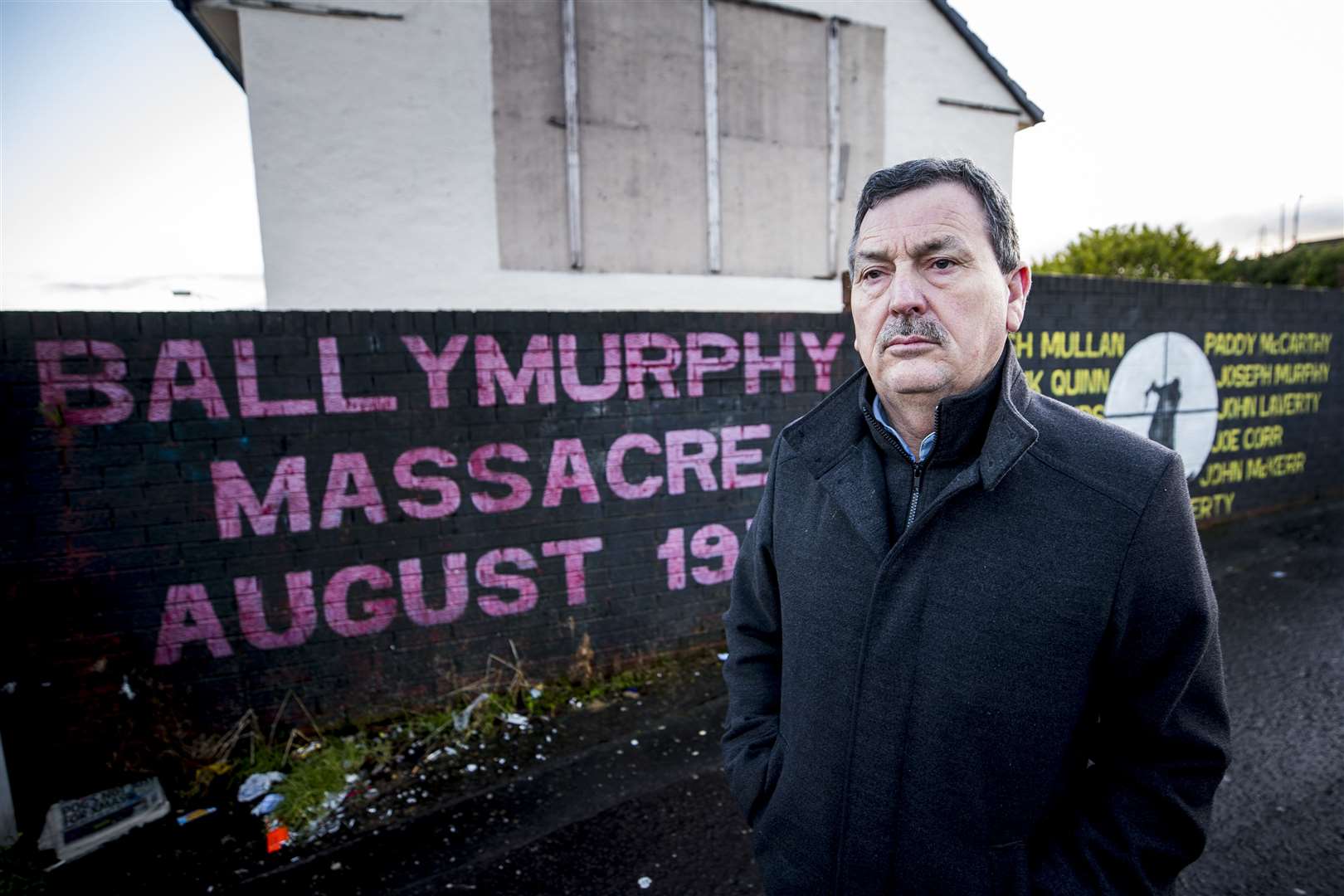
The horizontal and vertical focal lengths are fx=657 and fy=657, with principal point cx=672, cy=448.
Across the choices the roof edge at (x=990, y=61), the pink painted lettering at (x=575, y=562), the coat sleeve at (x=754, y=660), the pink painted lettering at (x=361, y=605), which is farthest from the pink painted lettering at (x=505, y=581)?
the roof edge at (x=990, y=61)

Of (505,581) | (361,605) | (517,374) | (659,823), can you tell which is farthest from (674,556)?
→ (361,605)

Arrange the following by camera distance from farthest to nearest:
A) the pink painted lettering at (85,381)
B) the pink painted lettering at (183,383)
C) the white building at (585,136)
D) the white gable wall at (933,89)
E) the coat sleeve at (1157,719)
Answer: the white gable wall at (933,89) < the white building at (585,136) < the pink painted lettering at (183,383) < the pink painted lettering at (85,381) < the coat sleeve at (1157,719)

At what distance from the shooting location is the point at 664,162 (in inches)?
314

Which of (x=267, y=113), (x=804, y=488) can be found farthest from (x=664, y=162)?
(x=804, y=488)

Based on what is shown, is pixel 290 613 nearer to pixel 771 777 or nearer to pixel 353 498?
pixel 353 498

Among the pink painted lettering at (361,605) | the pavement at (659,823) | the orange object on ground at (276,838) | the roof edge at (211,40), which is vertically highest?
the roof edge at (211,40)

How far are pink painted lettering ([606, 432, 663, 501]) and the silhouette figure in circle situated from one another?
4995mm

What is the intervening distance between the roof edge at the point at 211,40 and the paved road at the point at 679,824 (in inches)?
269

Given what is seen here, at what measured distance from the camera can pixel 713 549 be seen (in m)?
4.55

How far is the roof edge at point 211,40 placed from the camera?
6238 mm

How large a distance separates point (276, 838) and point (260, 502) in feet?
5.33

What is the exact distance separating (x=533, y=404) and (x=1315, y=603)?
580cm

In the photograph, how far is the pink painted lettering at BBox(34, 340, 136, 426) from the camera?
3.12 m

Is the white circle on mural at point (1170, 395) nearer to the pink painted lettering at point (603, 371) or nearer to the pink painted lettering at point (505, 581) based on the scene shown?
the pink painted lettering at point (603, 371)
